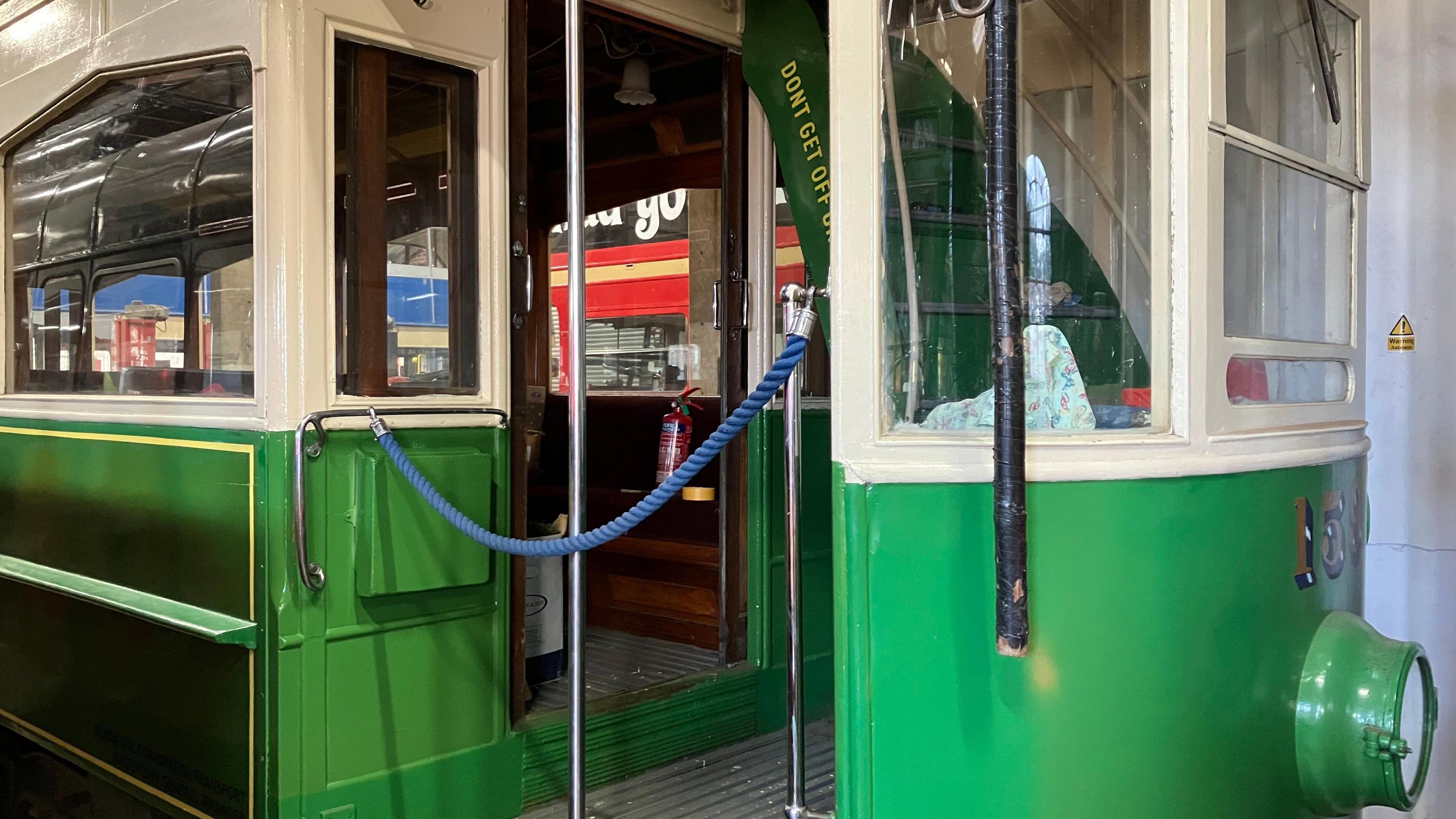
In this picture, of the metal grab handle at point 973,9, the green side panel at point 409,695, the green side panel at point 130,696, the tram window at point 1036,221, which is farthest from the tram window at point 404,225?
the metal grab handle at point 973,9

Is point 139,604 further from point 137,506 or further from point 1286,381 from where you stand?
point 1286,381

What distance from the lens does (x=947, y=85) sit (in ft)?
6.05

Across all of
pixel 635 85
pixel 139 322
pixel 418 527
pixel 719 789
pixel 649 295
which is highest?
pixel 635 85

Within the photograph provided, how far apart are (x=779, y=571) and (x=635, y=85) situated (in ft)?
6.16

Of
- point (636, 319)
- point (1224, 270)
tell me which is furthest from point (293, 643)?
point (636, 319)

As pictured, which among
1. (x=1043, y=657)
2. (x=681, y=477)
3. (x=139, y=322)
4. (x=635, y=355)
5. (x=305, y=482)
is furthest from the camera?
(x=635, y=355)

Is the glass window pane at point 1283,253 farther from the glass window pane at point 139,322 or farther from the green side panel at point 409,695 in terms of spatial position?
the glass window pane at point 139,322

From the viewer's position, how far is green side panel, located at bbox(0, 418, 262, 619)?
2.65 metres

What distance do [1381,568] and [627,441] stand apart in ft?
10.3

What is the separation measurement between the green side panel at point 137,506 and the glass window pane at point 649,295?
8.98 ft

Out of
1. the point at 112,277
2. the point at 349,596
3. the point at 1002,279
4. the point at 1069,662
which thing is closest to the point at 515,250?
the point at 349,596

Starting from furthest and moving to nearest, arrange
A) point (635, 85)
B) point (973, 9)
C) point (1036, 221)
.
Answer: point (635, 85) → point (1036, 221) → point (973, 9)

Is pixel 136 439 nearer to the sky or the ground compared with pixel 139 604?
nearer to the sky

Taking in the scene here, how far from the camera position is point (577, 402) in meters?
2.13
